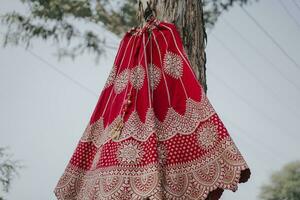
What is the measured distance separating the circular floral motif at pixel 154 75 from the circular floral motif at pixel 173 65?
3cm

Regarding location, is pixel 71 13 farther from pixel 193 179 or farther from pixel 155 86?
pixel 193 179

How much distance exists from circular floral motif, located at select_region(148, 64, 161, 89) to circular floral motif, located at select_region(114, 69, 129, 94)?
0.28ft

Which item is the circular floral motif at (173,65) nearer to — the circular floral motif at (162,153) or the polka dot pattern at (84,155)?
the circular floral motif at (162,153)

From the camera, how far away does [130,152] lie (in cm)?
122

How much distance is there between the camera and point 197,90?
1335mm

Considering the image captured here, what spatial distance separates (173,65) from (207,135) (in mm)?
296

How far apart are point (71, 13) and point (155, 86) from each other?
9.84 ft

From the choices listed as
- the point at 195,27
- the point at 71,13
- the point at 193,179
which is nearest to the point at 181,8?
the point at 195,27

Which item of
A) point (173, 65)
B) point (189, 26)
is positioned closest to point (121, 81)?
point (173, 65)

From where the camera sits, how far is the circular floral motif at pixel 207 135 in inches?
48.9

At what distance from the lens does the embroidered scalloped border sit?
1163 millimetres

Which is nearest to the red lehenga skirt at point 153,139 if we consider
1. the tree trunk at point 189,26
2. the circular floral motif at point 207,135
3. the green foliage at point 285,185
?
the circular floral motif at point 207,135

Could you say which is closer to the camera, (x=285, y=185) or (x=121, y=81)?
(x=121, y=81)

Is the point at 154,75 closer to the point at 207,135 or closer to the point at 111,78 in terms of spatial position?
the point at 111,78
